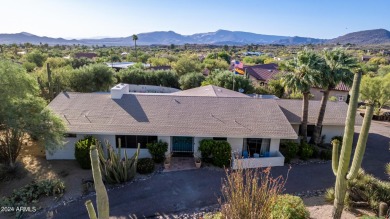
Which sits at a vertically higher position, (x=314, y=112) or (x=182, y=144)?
(x=314, y=112)

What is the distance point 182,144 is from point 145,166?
138 inches

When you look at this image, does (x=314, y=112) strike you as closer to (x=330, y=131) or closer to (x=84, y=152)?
(x=330, y=131)

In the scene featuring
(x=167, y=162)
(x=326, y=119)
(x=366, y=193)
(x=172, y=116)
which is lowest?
(x=167, y=162)

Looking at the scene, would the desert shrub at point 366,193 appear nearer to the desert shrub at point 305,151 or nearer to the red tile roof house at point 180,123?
the red tile roof house at point 180,123

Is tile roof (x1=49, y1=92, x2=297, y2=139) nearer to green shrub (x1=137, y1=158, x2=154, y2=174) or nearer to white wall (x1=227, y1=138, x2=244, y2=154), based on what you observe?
white wall (x1=227, y1=138, x2=244, y2=154)

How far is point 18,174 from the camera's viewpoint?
674 inches

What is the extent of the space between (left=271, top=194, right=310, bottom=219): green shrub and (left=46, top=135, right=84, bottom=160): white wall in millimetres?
14335

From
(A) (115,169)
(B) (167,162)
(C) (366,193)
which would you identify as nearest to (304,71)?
(C) (366,193)

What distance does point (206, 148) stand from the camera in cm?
1866

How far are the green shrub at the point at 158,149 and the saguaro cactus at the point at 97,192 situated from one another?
32.7 ft

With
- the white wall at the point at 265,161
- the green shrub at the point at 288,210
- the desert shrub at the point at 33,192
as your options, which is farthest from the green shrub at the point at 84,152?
the green shrub at the point at 288,210

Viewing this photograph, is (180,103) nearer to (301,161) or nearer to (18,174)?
(301,161)

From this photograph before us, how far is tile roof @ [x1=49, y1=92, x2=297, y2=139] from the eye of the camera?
62.0 feet

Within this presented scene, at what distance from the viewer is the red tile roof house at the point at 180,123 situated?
18828 mm
